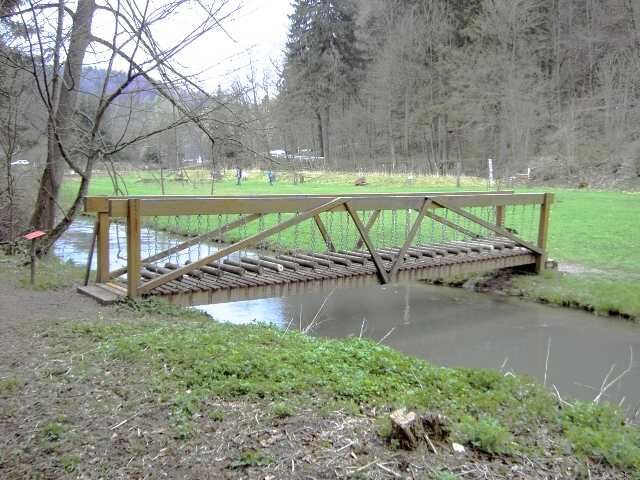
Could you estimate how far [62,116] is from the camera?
904 centimetres

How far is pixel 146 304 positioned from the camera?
622 centimetres

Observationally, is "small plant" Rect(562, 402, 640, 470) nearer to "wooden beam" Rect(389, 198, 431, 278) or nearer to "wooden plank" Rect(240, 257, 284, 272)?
"wooden plank" Rect(240, 257, 284, 272)

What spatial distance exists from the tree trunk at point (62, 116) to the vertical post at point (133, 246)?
1.85 metres

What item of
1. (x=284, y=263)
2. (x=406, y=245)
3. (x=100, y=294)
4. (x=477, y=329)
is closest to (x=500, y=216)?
(x=477, y=329)

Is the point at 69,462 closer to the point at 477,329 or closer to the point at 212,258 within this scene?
the point at 212,258

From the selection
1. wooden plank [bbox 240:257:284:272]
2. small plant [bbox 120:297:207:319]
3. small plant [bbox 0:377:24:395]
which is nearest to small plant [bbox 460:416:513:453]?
small plant [bbox 0:377:24:395]

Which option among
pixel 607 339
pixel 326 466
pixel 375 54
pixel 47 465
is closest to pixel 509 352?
pixel 607 339

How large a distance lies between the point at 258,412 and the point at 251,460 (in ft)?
1.73

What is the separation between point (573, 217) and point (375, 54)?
3356cm

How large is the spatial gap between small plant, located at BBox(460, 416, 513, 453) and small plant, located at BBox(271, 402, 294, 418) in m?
0.92

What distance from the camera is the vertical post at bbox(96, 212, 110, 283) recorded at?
636 centimetres

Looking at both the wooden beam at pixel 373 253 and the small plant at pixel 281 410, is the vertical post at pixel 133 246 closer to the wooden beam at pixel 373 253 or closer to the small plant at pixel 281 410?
the wooden beam at pixel 373 253

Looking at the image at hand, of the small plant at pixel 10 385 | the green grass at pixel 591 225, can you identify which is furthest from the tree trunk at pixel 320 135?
the small plant at pixel 10 385

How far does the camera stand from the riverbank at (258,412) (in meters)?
2.71
